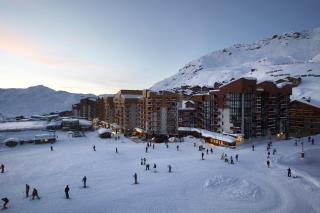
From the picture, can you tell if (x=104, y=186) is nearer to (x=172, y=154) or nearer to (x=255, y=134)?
(x=172, y=154)

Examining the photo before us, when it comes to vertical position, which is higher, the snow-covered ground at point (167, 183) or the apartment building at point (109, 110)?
the apartment building at point (109, 110)

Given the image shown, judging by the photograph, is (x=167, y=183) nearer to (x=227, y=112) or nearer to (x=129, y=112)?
(x=227, y=112)

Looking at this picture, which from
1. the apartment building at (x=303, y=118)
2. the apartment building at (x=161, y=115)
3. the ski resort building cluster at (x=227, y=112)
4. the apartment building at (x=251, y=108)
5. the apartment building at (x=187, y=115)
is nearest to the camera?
the apartment building at (x=251, y=108)

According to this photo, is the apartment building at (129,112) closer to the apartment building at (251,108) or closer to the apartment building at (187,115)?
the apartment building at (187,115)

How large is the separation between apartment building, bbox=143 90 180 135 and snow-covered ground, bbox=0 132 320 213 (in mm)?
30629

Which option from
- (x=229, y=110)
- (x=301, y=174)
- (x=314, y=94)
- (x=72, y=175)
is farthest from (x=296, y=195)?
(x=314, y=94)

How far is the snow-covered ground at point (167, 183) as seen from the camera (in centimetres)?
2958

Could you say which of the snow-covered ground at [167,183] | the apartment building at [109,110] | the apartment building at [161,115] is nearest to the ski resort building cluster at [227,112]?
the apartment building at [161,115]

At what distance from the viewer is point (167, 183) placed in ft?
118

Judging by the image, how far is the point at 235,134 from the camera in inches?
2557

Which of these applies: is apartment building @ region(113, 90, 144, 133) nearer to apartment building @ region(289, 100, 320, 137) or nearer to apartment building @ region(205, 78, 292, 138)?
apartment building @ region(205, 78, 292, 138)

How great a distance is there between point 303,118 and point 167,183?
5609cm

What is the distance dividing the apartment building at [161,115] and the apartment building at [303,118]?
33.0m

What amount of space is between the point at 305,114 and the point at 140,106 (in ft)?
163
